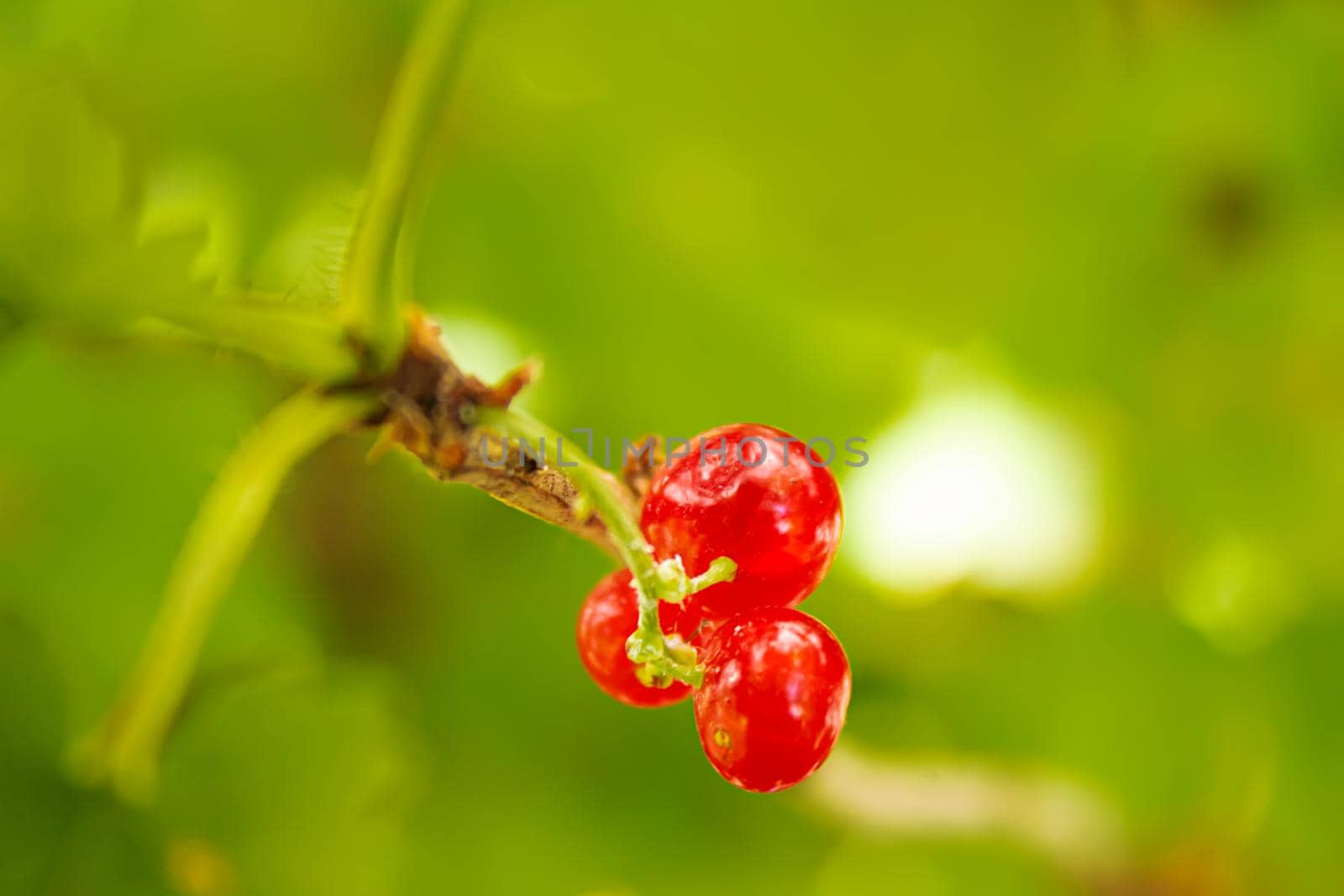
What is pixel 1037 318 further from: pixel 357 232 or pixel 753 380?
pixel 357 232

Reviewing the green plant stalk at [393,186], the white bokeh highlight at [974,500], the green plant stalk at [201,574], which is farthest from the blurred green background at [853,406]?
the green plant stalk at [393,186]

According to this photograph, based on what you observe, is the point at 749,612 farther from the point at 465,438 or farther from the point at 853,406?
the point at 853,406

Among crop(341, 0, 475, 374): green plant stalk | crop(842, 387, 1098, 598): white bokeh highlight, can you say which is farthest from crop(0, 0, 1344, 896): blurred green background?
crop(341, 0, 475, 374): green plant stalk

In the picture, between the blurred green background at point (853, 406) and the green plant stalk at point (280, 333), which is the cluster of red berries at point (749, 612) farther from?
the blurred green background at point (853, 406)

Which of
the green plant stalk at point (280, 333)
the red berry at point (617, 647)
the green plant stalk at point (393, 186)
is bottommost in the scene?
the red berry at point (617, 647)

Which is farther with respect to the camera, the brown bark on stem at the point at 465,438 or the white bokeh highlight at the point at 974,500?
the white bokeh highlight at the point at 974,500

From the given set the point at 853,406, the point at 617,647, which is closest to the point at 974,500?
the point at 853,406

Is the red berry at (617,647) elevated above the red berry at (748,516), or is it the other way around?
the red berry at (748,516)
